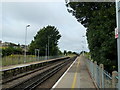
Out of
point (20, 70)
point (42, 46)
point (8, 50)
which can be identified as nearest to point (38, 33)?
point (42, 46)

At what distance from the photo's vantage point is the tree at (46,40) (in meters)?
70.2

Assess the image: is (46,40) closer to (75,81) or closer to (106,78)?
(75,81)

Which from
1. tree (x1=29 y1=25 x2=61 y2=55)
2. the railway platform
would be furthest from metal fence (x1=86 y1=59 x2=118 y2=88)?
tree (x1=29 y1=25 x2=61 y2=55)

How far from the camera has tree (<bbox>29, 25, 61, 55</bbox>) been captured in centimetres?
7020

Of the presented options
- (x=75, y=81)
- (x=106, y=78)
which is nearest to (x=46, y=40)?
(x=75, y=81)

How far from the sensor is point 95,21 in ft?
51.1

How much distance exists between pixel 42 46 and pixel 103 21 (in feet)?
192

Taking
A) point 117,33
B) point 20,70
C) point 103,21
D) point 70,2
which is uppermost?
point 70,2

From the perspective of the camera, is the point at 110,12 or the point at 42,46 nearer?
the point at 110,12

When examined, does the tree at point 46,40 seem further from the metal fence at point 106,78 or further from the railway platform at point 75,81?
the metal fence at point 106,78

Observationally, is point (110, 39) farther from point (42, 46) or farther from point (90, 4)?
point (42, 46)

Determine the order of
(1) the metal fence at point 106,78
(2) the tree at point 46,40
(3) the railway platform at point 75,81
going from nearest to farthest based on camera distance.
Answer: (1) the metal fence at point 106,78, (3) the railway platform at point 75,81, (2) the tree at point 46,40

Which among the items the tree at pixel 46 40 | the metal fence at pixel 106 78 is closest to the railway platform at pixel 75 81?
the metal fence at pixel 106 78

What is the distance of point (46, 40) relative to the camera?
243ft
